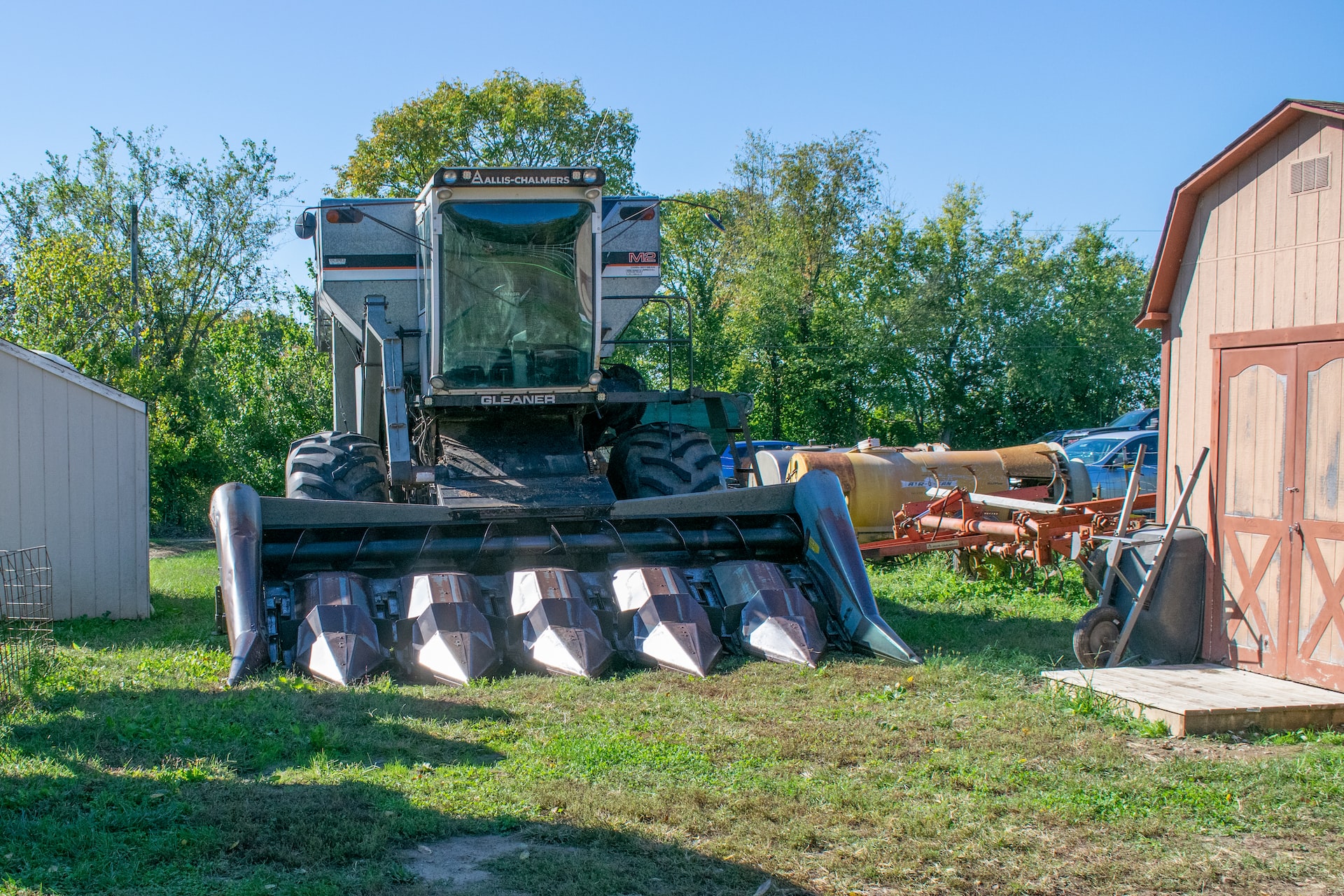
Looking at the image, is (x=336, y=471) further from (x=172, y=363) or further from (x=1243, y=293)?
(x=172, y=363)

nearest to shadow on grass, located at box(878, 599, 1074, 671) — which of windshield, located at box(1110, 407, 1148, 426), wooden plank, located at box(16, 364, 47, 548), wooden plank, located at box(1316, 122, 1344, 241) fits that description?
wooden plank, located at box(1316, 122, 1344, 241)

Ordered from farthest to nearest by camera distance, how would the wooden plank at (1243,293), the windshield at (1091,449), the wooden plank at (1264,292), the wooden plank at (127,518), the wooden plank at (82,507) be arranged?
1. the windshield at (1091,449)
2. the wooden plank at (127,518)
3. the wooden plank at (82,507)
4. the wooden plank at (1243,293)
5. the wooden plank at (1264,292)

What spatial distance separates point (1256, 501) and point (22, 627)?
816 cm

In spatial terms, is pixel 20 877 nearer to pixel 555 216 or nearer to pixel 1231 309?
pixel 555 216

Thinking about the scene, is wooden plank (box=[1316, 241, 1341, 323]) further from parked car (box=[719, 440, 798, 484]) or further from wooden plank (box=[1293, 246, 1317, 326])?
parked car (box=[719, 440, 798, 484])

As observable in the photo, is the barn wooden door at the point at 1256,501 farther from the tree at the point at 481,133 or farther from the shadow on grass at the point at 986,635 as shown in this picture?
the tree at the point at 481,133

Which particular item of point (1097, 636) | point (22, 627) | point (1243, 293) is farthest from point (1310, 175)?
point (22, 627)

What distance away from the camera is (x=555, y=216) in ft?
→ 28.4

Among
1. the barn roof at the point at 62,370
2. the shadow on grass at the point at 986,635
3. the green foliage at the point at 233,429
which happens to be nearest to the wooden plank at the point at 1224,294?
the shadow on grass at the point at 986,635

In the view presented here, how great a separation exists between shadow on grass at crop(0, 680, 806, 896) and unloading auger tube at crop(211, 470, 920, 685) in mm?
872

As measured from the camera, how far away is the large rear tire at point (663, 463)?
938cm

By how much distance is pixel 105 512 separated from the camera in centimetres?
1039

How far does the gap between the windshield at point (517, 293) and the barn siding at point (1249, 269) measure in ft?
13.9

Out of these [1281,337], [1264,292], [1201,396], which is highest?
[1264,292]
